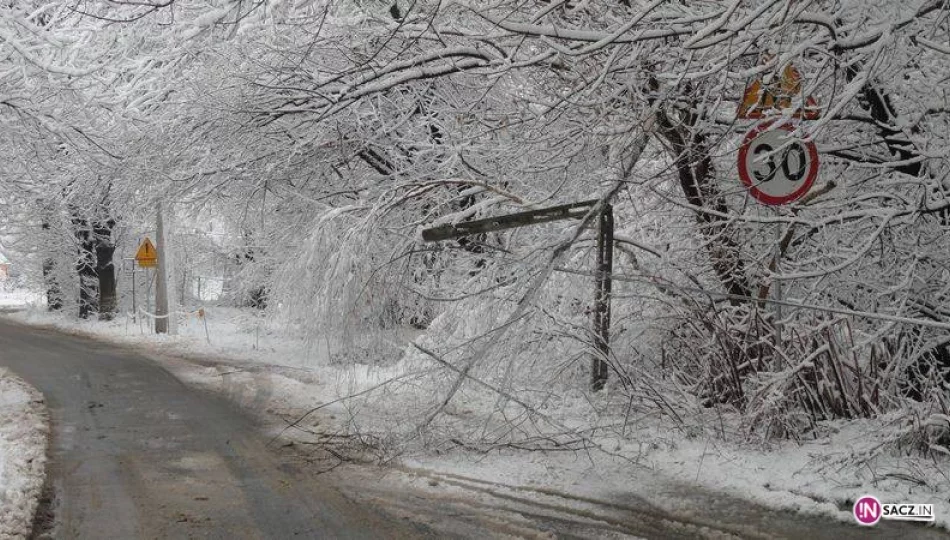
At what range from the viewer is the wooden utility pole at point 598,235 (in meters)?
7.55

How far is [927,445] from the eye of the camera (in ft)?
21.3

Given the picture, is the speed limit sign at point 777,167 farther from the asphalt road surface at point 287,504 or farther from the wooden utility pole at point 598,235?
the asphalt road surface at point 287,504

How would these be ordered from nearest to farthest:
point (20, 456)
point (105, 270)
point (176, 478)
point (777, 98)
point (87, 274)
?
point (176, 478)
point (777, 98)
point (20, 456)
point (105, 270)
point (87, 274)

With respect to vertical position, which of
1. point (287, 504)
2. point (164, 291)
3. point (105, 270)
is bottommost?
point (287, 504)

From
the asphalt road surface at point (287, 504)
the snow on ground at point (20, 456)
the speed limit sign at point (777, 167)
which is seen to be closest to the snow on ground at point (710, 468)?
the asphalt road surface at point (287, 504)

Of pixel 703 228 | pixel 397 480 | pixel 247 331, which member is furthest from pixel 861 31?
pixel 247 331

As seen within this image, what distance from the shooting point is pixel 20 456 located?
754 centimetres

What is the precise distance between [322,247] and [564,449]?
3900mm

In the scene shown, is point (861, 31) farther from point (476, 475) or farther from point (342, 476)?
point (342, 476)

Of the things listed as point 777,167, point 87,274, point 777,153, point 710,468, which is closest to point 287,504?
point 710,468

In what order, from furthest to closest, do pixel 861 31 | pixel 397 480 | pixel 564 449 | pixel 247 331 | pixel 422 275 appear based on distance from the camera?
pixel 247 331, pixel 422 275, pixel 564 449, pixel 397 480, pixel 861 31

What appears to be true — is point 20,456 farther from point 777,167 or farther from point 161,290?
point 161,290
